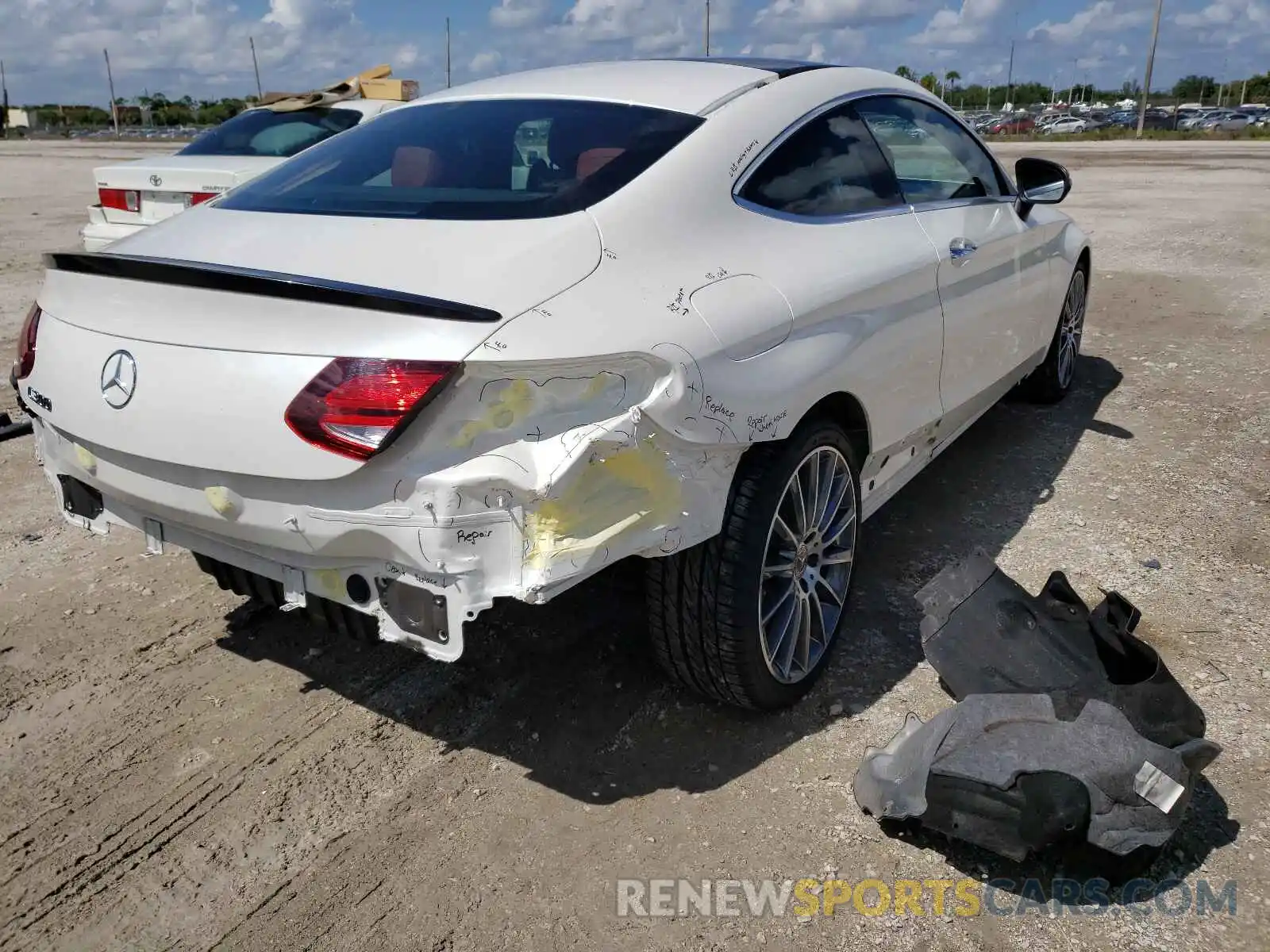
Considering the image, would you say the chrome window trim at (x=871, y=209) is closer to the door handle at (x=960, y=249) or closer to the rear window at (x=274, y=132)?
the door handle at (x=960, y=249)

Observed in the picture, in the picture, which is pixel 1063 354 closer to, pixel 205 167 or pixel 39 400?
pixel 39 400

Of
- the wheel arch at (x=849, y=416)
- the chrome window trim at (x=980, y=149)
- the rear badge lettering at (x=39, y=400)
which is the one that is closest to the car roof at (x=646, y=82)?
the chrome window trim at (x=980, y=149)

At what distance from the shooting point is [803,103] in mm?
3139

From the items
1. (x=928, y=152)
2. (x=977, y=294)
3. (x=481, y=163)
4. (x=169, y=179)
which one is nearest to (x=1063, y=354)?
(x=977, y=294)

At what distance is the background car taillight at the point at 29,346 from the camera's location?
2658 millimetres

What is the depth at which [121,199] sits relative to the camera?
7945 millimetres

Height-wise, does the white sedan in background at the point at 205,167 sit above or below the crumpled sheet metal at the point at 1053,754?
above

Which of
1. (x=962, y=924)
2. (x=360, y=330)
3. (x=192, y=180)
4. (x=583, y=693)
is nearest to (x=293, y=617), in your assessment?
(x=583, y=693)

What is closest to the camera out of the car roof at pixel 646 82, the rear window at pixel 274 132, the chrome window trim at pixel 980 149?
the car roof at pixel 646 82

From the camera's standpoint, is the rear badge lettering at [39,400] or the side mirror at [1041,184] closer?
the rear badge lettering at [39,400]

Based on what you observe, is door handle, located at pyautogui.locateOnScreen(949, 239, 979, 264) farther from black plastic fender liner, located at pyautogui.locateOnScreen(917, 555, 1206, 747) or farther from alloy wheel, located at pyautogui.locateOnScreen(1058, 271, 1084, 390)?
alloy wheel, located at pyautogui.locateOnScreen(1058, 271, 1084, 390)

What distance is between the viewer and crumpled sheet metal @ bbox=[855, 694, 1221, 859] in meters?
2.26

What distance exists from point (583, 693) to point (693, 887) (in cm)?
84

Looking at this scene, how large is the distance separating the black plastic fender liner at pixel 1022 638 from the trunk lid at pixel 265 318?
154 cm
